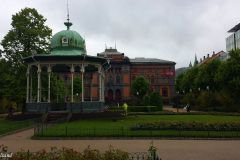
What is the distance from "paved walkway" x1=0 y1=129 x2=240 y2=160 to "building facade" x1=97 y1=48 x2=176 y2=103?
8281cm

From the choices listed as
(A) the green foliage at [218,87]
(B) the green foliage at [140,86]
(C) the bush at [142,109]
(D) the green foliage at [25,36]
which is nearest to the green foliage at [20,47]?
(D) the green foliage at [25,36]

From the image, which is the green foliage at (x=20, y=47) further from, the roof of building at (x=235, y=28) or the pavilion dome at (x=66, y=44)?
the roof of building at (x=235, y=28)

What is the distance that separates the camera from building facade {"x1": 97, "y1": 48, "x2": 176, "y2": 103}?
108 m

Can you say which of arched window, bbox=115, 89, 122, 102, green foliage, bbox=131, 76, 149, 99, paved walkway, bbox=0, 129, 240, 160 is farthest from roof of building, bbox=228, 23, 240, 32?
paved walkway, bbox=0, 129, 240, 160

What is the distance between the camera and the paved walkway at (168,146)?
17297 millimetres

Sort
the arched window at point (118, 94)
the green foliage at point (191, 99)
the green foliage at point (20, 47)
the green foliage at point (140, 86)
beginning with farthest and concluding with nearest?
the arched window at point (118, 94) → the green foliage at point (140, 86) → the green foliage at point (191, 99) → the green foliage at point (20, 47)

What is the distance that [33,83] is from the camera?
44.3m

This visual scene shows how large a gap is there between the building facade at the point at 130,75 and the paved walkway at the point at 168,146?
8281cm

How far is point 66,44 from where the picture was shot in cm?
4397

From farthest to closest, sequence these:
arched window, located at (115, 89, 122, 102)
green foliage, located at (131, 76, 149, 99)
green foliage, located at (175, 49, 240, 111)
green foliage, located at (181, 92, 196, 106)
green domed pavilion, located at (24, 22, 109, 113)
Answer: arched window, located at (115, 89, 122, 102) → green foliage, located at (131, 76, 149, 99) → green foliage, located at (181, 92, 196, 106) → green foliage, located at (175, 49, 240, 111) → green domed pavilion, located at (24, 22, 109, 113)

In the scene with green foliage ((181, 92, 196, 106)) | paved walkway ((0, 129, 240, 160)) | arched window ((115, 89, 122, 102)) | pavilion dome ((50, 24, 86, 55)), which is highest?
pavilion dome ((50, 24, 86, 55))

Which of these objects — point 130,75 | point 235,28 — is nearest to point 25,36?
point 235,28

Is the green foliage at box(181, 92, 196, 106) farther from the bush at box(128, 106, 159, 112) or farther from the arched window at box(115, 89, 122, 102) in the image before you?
the arched window at box(115, 89, 122, 102)

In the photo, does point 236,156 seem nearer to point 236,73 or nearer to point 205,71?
point 236,73
